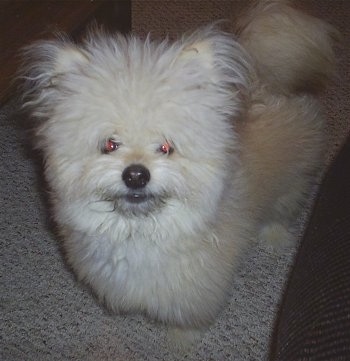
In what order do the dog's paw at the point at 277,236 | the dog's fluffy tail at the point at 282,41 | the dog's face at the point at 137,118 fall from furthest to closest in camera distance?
the dog's paw at the point at 277,236
the dog's fluffy tail at the point at 282,41
the dog's face at the point at 137,118

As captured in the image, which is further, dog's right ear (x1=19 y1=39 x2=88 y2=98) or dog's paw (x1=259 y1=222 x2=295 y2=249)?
dog's paw (x1=259 y1=222 x2=295 y2=249)

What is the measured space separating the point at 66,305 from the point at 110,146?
60 cm

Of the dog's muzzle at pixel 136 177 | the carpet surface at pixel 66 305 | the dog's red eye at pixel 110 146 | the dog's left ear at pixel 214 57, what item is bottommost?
the carpet surface at pixel 66 305

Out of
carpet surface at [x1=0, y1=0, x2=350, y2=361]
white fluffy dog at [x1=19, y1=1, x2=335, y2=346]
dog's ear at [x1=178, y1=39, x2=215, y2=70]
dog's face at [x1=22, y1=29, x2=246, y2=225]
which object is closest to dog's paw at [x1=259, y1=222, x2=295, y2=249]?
carpet surface at [x1=0, y1=0, x2=350, y2=361]

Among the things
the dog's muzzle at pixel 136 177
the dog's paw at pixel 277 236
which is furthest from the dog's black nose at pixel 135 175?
the dog's paw at pixel 277 236

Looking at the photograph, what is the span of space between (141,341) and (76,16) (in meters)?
0.90

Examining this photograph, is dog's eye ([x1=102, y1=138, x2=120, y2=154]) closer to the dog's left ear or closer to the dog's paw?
the dog's left ear

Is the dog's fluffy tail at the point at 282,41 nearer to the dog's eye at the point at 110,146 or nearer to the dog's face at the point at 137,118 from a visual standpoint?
the dog's face at the point at 137,118

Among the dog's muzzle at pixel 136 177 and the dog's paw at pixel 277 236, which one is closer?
the dog's muzzle at pixel 136 177

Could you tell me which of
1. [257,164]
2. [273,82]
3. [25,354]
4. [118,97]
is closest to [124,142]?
[118,97]

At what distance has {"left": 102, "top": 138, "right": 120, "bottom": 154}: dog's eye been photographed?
2.88 ft

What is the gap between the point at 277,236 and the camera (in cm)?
146

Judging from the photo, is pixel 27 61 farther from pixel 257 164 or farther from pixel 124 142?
pixel 257 164

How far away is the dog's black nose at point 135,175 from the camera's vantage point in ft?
2.83
